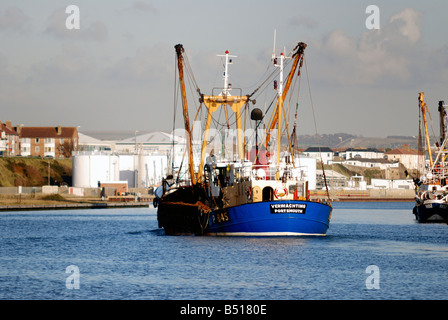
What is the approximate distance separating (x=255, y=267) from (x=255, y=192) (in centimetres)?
1552

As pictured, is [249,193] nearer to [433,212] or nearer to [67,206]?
[433,212]

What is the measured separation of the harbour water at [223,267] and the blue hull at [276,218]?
0.81m

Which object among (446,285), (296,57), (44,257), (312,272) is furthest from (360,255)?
(296,57)

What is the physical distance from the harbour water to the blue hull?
808mm

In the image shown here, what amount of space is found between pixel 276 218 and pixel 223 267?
43.2 feet

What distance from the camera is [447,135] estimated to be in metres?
114

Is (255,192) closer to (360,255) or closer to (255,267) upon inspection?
(360,255)

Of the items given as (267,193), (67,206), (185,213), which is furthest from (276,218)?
(67,206)

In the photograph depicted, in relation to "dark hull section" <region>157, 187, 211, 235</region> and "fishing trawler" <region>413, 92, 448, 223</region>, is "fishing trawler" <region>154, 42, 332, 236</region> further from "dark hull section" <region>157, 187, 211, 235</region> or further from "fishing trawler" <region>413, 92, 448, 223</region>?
"fishing trawler" <region>413, 92, 448, 223</region>

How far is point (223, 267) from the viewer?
48594 mm

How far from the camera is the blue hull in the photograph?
6072 centimetres

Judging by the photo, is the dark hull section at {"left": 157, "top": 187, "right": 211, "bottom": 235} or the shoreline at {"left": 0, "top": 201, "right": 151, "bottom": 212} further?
the shoreline at {"left": 0, "top": 201, "right": 151, "bottom": 212}

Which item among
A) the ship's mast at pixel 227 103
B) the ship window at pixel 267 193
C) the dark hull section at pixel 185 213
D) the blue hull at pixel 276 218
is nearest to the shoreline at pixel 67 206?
the dark hull section at pixel 185 213

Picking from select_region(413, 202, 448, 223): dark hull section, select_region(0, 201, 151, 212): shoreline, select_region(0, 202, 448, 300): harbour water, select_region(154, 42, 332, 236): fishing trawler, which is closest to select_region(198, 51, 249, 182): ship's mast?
select_region(154, 42, 332, 236): fishing trawler
